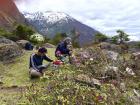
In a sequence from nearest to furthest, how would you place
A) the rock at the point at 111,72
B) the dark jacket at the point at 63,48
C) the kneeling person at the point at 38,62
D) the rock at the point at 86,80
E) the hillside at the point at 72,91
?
1. the hillside at the point at 72,91
2. the rock at the point at 86,80
3. the rock at the point at 111,72
4. the kneeling person at the point at 38,62
5. the dark jacket at the point at 63,48

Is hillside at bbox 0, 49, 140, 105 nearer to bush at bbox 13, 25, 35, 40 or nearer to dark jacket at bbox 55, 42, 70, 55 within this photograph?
dark jacket at bbox 55, 42, 70, 55

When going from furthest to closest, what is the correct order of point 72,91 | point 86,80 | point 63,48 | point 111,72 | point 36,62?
point 63,48 → point 36,62 → point 111,72 → point 86,80 → point 72,91

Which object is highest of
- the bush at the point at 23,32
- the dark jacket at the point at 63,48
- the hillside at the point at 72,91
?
the bush at the point at 23,32

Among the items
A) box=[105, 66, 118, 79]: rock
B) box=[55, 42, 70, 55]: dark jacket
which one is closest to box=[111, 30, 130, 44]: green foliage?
box=[55, 42, 70, 55]: dark jacket

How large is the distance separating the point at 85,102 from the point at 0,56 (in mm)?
10545

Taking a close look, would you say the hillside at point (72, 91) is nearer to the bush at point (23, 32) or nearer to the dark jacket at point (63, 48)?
the dark jacket at point (63, 48)

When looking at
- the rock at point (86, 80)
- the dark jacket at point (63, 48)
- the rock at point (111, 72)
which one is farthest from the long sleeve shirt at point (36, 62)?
the rock at point (86, 80)

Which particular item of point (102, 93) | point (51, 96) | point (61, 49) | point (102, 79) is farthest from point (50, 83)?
point (61, 49)

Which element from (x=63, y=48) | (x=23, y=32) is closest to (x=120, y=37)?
(x=23, y=32)

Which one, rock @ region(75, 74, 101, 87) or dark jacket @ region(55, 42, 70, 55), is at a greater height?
dark jacket @ region(55, 42, 70, 55)

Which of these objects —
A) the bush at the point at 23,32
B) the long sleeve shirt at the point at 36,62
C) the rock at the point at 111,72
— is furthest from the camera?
the bush at the point at 23,32

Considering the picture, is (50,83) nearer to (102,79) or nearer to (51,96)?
(51,96)

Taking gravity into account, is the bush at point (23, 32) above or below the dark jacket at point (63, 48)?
above

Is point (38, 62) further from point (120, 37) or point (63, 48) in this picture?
point (120, 37)
